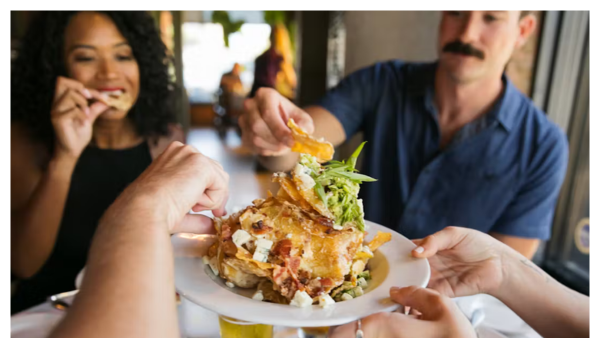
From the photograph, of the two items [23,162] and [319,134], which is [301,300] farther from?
[23,162]

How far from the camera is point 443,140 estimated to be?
1.21 meters

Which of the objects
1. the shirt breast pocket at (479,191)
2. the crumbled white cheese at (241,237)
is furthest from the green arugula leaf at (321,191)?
the shirt breast pocket at (479,191)

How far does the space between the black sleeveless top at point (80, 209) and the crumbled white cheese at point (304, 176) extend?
0.80 m

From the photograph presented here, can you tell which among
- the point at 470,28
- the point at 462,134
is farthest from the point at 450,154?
the point at 470,28

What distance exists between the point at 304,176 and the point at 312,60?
3.00 ft

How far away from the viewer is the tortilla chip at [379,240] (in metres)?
0.57

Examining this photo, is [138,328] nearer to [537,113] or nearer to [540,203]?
[540,203]

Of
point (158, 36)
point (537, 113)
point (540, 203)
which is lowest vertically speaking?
point (540, 203)

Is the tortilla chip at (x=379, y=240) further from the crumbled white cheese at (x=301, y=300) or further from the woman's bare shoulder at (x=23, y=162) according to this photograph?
the woman's bare shoulder at (x=23, y=162)

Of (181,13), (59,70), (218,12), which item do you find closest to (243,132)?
(218,12)
